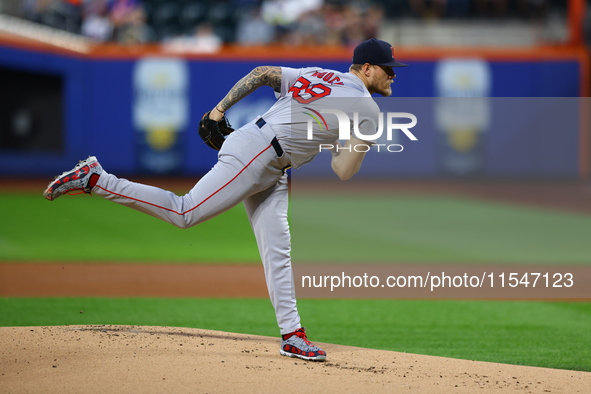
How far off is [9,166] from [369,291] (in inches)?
477

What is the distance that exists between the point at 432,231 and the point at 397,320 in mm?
6333

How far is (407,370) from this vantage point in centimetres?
425

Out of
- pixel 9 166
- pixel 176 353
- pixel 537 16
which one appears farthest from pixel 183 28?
pixel 176 353

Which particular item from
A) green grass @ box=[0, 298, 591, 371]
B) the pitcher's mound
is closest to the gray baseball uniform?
the pitcher's mound

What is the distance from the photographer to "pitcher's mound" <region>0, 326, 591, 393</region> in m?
3.79

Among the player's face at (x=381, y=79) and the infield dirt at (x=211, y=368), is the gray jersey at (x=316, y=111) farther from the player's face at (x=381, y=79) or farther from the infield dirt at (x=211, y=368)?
the infield dirt at (x=211, y=368)

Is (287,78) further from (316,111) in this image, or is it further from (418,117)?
(418,117)

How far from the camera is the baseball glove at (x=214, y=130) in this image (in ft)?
15.1

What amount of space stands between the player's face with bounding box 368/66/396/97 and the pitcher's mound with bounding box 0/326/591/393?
59.7 inches

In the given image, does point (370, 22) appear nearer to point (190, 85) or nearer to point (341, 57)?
point (341, 57)

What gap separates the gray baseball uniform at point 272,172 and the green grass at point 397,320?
3.54ft

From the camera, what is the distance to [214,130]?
4617 millimetres

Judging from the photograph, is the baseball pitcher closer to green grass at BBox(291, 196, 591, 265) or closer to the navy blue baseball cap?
the navy blue baseball cap

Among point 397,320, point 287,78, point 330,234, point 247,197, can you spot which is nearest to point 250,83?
point 287,78
